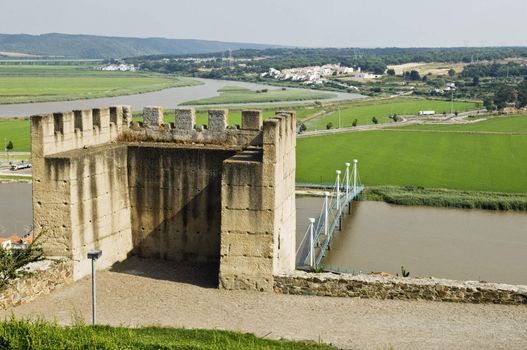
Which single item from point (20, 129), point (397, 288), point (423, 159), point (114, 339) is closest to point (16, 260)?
point (114, 339)

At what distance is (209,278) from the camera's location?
14945mm

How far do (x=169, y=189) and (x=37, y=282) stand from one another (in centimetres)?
379

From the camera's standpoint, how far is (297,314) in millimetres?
12648

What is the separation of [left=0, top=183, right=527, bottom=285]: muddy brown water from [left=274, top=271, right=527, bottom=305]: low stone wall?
14.3 m

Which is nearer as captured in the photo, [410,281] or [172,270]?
[410,281]

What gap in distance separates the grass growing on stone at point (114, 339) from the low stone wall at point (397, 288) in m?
2.68

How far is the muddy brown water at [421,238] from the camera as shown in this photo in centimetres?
2872

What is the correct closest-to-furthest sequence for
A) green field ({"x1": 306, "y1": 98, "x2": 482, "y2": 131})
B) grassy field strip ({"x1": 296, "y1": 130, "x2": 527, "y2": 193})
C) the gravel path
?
the gravel path → grassy field strip ({"x1": 296, "y1": 130, "x2": 527, "y2": 193}) → green field ({"x1": 306, "y1": 98, "x2": 482, "y2": 131})

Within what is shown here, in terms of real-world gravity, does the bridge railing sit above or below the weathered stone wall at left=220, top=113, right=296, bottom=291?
below

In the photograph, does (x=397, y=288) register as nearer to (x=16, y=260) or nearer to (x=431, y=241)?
(x=16, y=260)

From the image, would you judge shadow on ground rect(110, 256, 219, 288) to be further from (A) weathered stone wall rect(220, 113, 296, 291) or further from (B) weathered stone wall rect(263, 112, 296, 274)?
(B) weathered stone wall rect(263, 112, 296, 274)

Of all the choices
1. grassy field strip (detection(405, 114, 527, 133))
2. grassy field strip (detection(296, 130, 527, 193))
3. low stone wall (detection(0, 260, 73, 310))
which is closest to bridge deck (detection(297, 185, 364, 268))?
grassy field strip (detection(296, 130, 527, 193))

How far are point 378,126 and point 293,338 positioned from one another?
78237mm

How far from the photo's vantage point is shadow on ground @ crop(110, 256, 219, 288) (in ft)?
48.7
